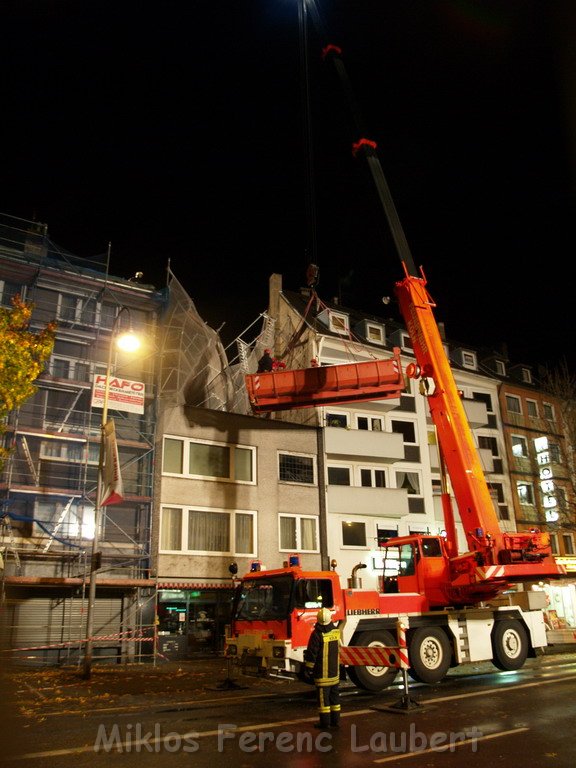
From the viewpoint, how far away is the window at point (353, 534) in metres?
29.2

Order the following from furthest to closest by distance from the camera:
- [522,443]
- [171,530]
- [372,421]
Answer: [522,443]
[372,421]
[171,530]

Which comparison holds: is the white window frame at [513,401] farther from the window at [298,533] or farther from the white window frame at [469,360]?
the window at [298,533]

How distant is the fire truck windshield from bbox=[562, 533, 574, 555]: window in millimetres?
34161

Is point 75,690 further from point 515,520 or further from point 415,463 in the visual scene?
point 515,520

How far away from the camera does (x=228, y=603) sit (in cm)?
2428

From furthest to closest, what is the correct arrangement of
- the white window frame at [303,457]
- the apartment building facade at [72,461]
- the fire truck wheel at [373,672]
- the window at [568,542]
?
1. the window at [568,542]
2. the white window frame at [303,457]
3. the apartment building facade at [72,461]
4. the fire truck wheel at [373,672]

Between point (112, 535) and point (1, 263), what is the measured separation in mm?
10930

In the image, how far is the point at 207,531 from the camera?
24.9 metres

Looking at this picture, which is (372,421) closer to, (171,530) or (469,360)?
(469,360)

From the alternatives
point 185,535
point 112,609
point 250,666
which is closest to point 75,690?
point 250,666

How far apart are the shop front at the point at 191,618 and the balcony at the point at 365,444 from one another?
345 inches

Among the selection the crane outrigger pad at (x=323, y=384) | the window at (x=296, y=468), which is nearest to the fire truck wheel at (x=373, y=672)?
the crane outrigger pad at (x=323, y=384)

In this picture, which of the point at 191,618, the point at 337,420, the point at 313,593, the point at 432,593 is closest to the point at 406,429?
the point at 337,420

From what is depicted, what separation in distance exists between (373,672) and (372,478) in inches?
757
